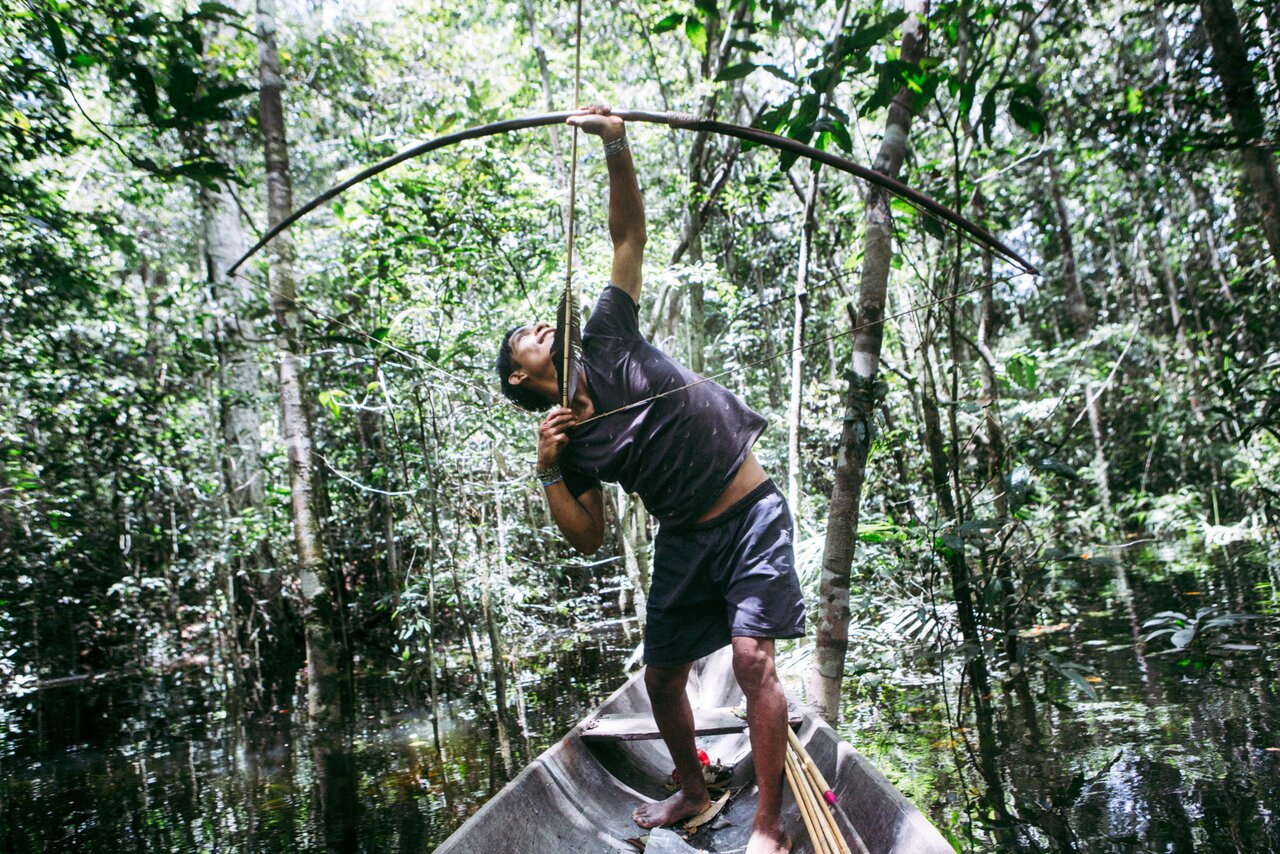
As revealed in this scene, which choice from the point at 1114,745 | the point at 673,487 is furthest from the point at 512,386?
the point at 1114,745

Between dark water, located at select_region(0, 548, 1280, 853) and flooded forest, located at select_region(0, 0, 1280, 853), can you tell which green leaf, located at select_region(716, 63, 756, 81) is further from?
dark water, located at select_region(0, 548, 1280, 853)

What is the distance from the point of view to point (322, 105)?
10391mm

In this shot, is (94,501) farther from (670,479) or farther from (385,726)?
(670,479)

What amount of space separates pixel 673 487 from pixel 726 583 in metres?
0.28

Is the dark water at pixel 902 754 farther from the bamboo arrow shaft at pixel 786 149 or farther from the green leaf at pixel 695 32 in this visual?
the green leaf at pixel 695 32

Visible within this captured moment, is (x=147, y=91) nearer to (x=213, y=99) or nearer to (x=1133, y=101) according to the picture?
(x=213, y=99)

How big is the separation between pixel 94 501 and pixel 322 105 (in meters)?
5.39

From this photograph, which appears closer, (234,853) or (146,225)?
(234,853)

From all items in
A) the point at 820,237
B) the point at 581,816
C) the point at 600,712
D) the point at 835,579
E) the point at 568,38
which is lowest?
the point at 581,816

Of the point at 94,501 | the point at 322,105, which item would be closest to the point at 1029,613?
the point at 94,501

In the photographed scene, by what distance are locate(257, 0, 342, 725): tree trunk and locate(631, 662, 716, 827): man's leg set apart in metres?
3.36

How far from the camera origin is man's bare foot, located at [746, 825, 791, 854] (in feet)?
6.37

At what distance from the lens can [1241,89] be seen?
3.56 meters

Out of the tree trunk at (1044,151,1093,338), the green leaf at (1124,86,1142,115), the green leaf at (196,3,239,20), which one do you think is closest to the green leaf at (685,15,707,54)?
the green leaf at (196,3,239,20)
